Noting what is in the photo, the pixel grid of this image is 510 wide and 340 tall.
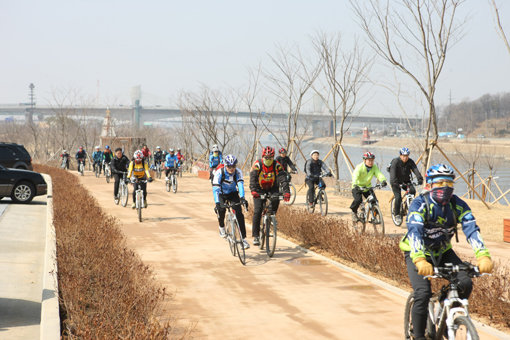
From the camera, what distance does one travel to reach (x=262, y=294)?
8320 millimetres

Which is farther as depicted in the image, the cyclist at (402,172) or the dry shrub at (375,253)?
the cyclist at (402,172)

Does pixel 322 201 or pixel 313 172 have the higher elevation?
pixel 313 172

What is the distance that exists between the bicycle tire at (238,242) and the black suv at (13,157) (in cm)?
2065

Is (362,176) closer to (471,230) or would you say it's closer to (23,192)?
(471,230)

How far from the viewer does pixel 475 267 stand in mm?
4684

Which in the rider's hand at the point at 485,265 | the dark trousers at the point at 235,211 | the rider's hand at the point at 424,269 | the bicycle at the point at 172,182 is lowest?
the bicycle at the point at 172,182

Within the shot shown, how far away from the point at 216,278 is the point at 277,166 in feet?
9.54

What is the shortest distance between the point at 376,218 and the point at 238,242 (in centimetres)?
353

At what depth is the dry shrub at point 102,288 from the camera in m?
5.39

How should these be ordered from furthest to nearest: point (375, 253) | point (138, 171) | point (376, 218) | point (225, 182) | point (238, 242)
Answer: point (138, 171) < point (376, 218) < point (225, 182) < point (238, 242) < point (375, 253)

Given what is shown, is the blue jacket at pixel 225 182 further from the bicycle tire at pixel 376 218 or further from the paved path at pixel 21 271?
the paved path at pixel 21 271

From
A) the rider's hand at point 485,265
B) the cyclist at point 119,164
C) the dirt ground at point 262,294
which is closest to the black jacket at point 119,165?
the cyclist at point 119,164

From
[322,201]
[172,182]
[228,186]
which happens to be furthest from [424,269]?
[172,182]

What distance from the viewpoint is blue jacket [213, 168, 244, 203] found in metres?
11.0
